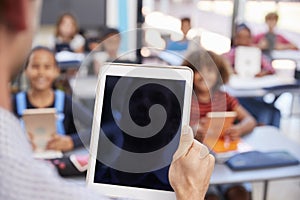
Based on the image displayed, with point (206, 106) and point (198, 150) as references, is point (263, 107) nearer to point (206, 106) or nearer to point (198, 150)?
point (206, 106)

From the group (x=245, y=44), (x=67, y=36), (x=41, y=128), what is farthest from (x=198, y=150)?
(x=67, y=36)

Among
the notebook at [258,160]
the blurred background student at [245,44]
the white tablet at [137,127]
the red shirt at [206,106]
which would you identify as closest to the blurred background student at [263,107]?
the blurred background student at [245,44]

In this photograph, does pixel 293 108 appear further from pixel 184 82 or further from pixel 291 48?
pixel 184 82

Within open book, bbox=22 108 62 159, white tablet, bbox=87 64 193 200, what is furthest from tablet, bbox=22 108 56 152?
white tablet, bbox=87 64 193 200

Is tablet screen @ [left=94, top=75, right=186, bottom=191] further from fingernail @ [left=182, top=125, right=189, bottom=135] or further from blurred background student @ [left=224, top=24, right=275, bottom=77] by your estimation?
blurred background student @ [left=224, top=24, right=275, bottom=77]

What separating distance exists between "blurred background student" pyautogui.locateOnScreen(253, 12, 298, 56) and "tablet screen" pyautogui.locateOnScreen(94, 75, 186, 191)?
11.0 ft

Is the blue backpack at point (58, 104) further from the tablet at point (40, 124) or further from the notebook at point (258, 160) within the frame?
the notebook at point (258, 160)

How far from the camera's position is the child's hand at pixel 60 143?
1736 mm

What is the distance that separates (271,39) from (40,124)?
9.15 ft

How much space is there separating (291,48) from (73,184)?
3942mm

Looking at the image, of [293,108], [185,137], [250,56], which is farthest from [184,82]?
[293,108]

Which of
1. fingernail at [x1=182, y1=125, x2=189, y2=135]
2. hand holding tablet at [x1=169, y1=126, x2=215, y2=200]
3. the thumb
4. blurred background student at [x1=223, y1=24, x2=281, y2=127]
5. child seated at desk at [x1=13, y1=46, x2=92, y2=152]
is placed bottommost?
blurred background student at [x1=223, y1=24, x2=281, y2=127]

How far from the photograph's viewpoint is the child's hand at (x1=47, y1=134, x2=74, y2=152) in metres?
1.74

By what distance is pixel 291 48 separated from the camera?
3979 mm
